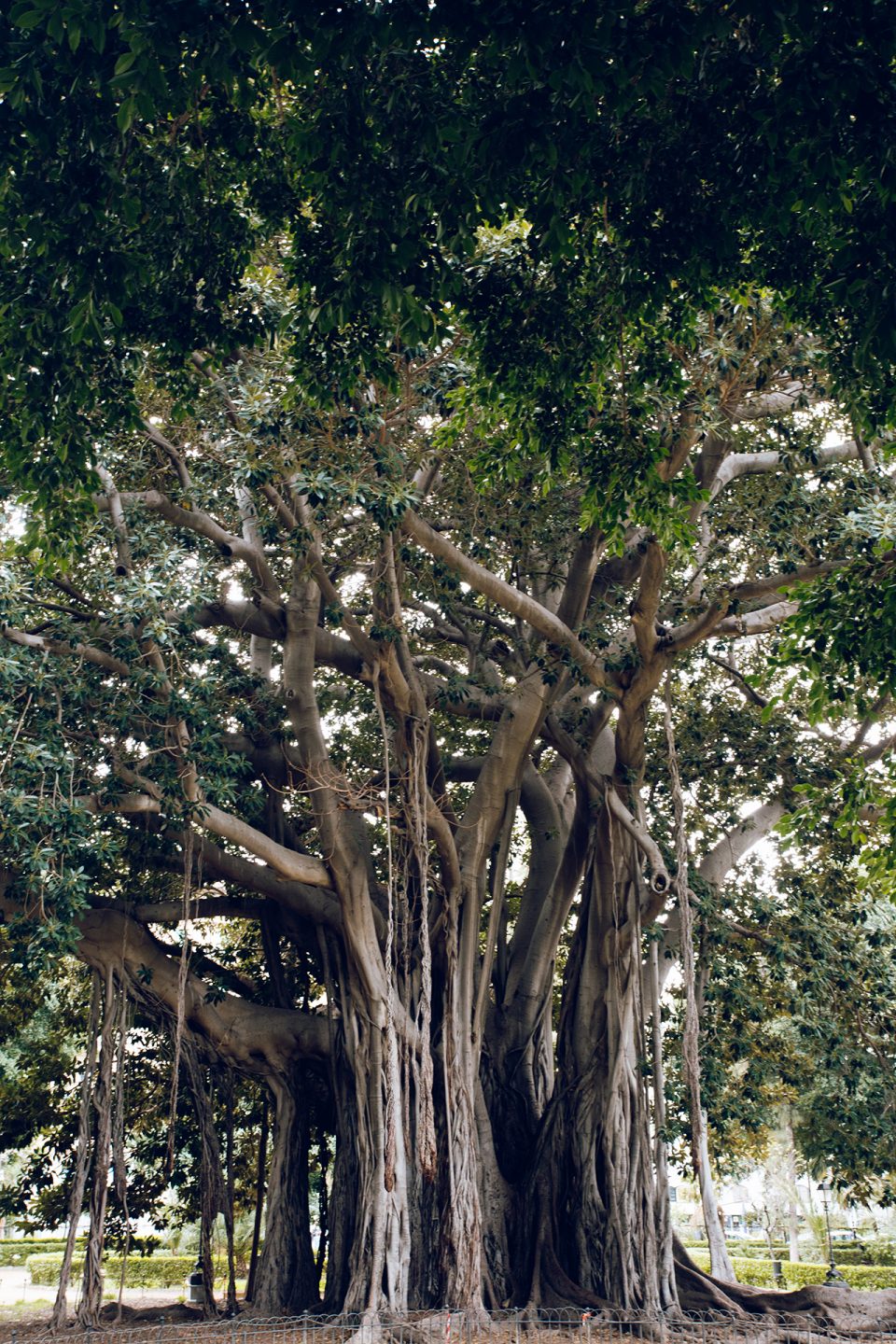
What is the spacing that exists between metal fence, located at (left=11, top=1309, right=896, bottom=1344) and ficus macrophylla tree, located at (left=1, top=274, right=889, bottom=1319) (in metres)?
0.25

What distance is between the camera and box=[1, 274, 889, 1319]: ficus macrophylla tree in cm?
638

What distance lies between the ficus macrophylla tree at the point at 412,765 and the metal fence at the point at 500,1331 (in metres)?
0.25

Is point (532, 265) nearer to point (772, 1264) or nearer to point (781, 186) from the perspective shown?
point (781, 186)

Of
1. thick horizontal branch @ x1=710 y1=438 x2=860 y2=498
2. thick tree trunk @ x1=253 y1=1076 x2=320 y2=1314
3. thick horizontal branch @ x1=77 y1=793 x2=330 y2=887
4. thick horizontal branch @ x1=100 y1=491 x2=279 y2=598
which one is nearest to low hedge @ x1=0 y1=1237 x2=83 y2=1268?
thick tree trunk @ x1=253 y1=1076 x2=320 y2=1314

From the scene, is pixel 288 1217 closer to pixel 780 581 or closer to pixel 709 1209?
pixel 709 1209

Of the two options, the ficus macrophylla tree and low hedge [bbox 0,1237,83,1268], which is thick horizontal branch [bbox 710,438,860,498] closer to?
the ficus macrophylla tree

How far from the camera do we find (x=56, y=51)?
3348 millimetres

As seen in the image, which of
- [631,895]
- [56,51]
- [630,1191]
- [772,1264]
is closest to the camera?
[56,51]

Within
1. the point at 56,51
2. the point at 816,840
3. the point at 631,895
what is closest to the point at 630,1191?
the point at 631,895

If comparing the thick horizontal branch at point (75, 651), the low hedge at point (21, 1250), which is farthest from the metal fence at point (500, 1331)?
the low hedge at point (21, 1250)

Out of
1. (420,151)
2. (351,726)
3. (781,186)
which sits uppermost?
(351,726)

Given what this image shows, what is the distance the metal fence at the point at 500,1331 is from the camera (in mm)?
6211

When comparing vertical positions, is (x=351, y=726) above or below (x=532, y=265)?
above

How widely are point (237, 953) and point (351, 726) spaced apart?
9.67 ft
